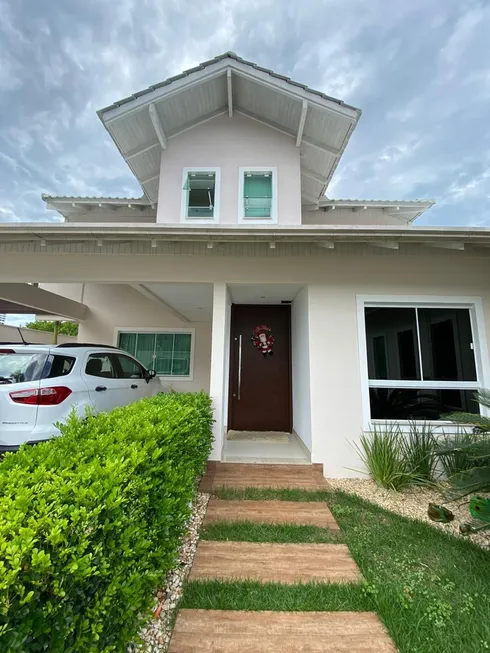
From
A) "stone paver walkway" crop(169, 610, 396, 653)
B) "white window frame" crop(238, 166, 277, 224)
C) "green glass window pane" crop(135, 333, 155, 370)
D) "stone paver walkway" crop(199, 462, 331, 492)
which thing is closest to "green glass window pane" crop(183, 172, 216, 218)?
"white window frame" crop(238, 166, 277, 224)

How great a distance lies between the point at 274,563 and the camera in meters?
2.51

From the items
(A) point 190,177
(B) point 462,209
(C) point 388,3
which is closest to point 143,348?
(A) point 190,177

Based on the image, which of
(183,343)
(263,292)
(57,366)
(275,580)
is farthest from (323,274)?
(183,343)

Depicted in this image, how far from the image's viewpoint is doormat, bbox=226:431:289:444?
5734 mm

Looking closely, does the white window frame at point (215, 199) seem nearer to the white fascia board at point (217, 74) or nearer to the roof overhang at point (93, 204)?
the white fascia board at point (217, 74)

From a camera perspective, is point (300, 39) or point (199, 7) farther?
point (300, 39)

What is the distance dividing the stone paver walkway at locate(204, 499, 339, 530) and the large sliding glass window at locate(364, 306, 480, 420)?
1.82 metres

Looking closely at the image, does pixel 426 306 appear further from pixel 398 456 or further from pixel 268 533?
pixel 268 533

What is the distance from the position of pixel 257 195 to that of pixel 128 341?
18.2ft

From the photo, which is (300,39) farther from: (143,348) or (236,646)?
(236,646)

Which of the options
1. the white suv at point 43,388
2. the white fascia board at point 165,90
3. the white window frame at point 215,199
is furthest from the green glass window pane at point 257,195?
the white suv at point 43,388

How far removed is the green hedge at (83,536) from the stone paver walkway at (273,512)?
1267mm

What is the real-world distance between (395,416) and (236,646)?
3696 millimetres

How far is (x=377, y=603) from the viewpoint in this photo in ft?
6.82
